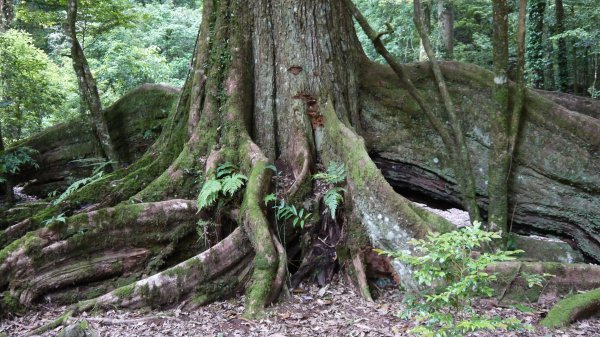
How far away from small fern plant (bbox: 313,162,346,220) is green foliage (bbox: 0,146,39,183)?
5929 mm

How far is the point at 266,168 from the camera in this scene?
586 centimetres

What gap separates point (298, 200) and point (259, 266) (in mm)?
1075

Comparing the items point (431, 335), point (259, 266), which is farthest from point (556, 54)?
point (431, 335)

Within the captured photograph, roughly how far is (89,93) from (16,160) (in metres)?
1.79

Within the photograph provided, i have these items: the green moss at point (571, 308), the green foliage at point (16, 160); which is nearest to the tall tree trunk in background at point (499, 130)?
the green moss at point (571, 308)

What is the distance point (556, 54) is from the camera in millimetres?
16078

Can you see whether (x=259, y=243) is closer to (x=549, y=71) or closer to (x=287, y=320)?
(x=287, y=320)

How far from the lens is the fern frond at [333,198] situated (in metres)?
5.45

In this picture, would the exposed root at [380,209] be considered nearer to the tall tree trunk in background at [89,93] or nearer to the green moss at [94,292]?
the green moss at [94,292]

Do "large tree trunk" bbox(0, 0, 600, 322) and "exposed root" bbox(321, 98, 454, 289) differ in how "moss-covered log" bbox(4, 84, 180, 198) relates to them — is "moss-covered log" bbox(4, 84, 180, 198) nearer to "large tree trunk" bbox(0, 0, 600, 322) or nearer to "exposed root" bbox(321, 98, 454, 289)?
"large tree trunk" bbox(0, 0, 600, 322)

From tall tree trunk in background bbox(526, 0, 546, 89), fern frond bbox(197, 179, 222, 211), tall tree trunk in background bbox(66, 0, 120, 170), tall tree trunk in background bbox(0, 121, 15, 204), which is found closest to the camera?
fern frond bbox(197, 179, 222, 211)

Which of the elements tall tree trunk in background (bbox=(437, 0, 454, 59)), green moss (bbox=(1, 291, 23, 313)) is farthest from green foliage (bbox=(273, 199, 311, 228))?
tall tree trunk in background (bbox=(437, 0, 454, 59))

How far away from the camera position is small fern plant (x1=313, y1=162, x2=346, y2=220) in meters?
5.50

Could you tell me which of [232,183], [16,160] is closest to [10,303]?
[232,183]
